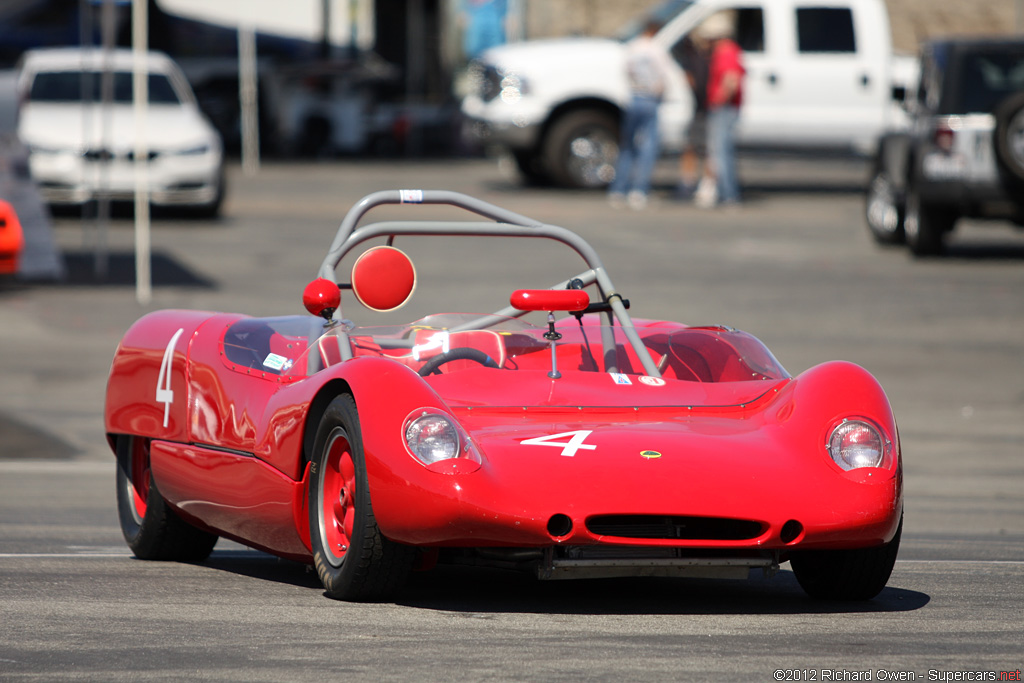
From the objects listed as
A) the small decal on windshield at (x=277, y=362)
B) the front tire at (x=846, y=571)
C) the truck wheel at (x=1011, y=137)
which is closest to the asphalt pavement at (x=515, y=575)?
the front tire at (x=846, y=571)

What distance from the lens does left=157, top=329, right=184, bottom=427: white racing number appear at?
6184 mm

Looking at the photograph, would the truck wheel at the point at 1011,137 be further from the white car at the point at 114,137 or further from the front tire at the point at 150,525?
the front tire at the point at 150,525

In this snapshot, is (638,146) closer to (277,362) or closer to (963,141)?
(963,141)

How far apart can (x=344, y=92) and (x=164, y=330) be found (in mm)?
24999

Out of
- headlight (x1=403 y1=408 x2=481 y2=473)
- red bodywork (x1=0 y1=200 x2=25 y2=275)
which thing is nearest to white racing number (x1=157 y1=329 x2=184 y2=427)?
headlight (x1=403 y1=408 x2=481 y2=473)

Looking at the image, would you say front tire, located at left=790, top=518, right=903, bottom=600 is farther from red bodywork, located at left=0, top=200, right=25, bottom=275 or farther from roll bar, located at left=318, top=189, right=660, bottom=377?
red bodywork, located at left=0, top=200, right=25, bottom=275

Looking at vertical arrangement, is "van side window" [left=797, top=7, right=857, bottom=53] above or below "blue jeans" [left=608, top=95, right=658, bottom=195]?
above

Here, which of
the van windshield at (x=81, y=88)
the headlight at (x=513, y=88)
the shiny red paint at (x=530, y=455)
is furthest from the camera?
the headlight at (x=513, y=88)

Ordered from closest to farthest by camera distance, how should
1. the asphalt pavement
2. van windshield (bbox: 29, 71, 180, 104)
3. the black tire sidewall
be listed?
the asphalt pavement, the black tire sidewall, van windshield (bbox: 29, 71, 180, 104)

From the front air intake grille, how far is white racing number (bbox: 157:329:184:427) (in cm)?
197

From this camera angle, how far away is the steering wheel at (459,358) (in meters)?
5.71

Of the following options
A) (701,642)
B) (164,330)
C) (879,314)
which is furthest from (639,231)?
(701,642)

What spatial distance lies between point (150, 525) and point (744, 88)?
16.6 metres

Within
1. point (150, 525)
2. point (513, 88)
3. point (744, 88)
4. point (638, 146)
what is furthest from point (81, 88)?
point (150, 525)
